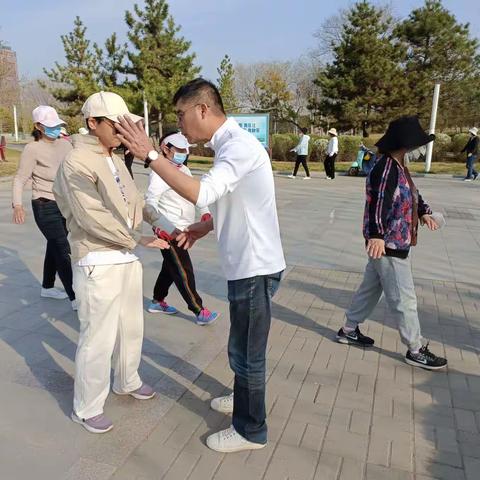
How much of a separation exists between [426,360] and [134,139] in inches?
103

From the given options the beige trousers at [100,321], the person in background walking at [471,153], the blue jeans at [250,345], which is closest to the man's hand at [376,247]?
the blue jeans at [250,345]

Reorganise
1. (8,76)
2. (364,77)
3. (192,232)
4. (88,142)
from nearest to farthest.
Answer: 1. (88,142)
2. (192,232)
3. (8,76)
4. (364,77)

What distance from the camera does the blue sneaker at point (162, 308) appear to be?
13.9 feet

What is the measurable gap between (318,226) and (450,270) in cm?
282

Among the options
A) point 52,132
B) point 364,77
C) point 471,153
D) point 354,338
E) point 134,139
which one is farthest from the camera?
point 364,77

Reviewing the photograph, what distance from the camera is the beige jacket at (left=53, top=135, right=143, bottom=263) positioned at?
2289mm

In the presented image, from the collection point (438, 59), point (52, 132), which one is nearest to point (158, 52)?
point (438, 59)

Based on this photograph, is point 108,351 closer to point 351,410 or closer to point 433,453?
point 351,410

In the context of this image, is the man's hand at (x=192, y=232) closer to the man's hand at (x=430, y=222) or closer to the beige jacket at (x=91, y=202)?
the beige jacket at (x=91, y=202)

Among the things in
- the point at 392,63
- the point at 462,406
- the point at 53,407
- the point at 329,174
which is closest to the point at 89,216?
the point at 53,407

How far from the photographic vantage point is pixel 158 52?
26250 mm

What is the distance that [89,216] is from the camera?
7.48ft

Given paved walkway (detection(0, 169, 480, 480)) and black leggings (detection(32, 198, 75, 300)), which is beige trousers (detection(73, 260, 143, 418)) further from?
black leggings (detection(32, 198, 75, 300))

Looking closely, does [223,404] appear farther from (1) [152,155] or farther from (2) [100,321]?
(1) [152,155]
